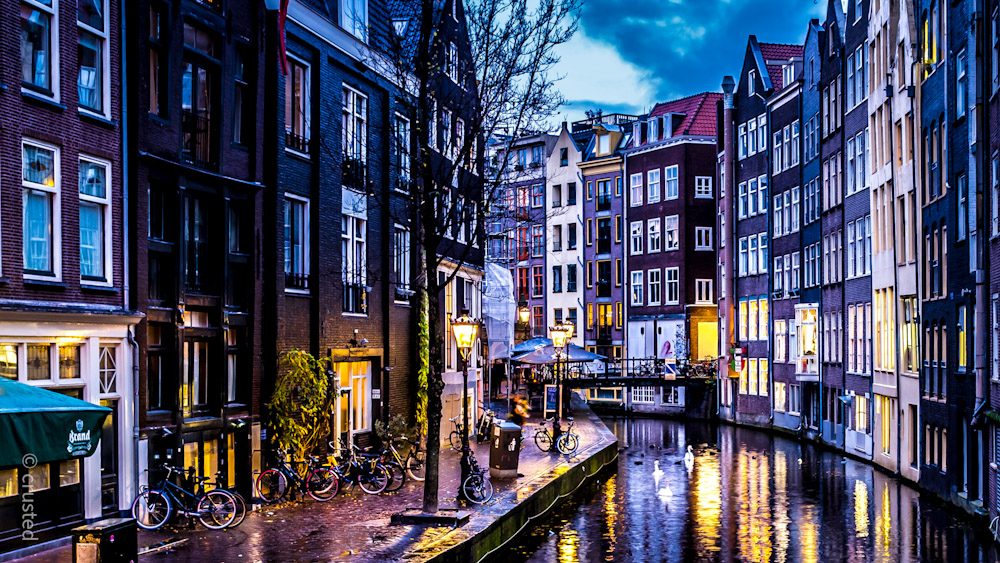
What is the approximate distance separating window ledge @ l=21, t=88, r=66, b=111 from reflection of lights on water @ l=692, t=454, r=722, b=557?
46.6ft

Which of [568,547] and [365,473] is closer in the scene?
[568,547]

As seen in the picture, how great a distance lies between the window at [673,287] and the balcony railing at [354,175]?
50.7m

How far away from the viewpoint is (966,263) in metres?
33.2

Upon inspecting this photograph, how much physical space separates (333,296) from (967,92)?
16611 mm

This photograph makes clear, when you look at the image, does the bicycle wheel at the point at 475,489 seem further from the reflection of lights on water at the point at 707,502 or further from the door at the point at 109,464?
the door at the point at 109,464

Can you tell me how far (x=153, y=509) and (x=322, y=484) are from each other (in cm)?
538

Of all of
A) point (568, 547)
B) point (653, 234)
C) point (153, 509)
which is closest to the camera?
point (153, 509)

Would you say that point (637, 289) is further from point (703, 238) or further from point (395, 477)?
point (395, 477)

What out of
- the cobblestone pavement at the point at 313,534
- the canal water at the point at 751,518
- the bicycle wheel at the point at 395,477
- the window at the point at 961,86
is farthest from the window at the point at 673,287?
the cobblestone pavement at the point at 313,534

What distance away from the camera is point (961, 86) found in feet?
110

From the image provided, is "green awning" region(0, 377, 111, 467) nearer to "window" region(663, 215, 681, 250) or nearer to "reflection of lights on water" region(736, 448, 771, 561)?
"reflection of lights on water" region(736, 448, 771, 561)

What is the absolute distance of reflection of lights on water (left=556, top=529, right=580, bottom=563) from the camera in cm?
2425

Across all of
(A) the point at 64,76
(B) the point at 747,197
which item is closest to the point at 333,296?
(A) the point at 64,76

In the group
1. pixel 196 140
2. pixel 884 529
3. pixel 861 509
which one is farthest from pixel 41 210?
pixel 861 509
